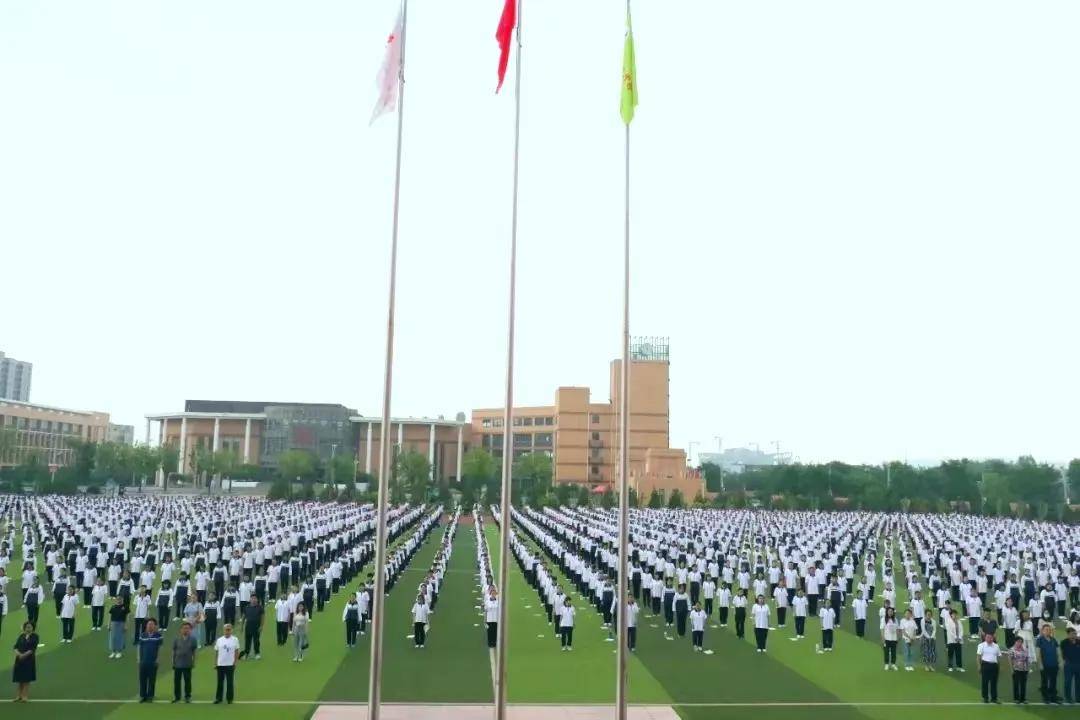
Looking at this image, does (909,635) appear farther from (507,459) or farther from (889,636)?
(507,459)

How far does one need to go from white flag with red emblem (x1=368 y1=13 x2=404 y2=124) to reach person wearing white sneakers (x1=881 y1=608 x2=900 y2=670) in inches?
450

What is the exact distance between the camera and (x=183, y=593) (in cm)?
1902

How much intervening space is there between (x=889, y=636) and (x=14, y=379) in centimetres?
17855

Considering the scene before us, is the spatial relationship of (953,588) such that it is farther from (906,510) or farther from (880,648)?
(906,510)

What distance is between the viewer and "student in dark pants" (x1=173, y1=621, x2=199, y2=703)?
12.2 metres

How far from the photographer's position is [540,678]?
14.3m

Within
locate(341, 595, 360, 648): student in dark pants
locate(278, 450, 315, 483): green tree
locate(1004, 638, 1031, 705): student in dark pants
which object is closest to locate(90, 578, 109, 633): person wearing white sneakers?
locate(341, 595, 360, 648): student in dark pants

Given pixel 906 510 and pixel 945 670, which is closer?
pixel 945 670

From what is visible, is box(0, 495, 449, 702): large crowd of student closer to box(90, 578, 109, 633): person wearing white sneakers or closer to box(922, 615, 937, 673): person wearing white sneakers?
box(90, 578, 109, 633): person wearing white sneakers

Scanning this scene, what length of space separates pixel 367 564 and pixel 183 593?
9.36m

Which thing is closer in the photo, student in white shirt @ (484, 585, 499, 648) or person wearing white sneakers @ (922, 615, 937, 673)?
person wearing white sneakers @ (922, 615, 937, 673)

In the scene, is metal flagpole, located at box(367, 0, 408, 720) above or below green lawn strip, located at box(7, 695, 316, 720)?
above

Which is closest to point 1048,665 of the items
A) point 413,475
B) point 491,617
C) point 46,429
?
point 491,617

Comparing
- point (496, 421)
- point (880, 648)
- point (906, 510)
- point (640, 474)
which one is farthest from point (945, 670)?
point (496, 421)
